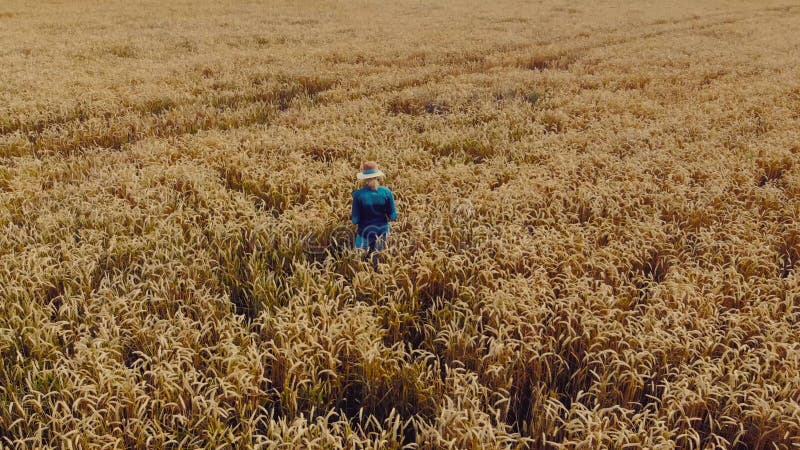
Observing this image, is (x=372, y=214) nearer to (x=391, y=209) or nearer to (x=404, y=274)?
(x=391, y=209)

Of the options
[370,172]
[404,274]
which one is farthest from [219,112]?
[404,274]

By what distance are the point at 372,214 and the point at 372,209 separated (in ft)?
0.21

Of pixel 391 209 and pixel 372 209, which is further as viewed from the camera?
pixel 391 209

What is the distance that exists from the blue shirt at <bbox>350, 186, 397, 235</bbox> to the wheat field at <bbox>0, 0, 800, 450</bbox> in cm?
27

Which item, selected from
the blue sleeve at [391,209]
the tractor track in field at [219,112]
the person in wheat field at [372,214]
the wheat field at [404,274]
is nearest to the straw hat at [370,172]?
the person in wheat field at [372,214]

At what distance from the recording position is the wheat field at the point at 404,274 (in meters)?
3.61

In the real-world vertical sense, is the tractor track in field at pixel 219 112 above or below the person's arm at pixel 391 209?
above

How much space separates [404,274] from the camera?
16.8 feet

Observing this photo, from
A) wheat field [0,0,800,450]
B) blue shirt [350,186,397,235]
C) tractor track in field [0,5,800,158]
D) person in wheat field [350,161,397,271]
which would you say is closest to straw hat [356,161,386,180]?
person in wheat field [350,161,397,271]

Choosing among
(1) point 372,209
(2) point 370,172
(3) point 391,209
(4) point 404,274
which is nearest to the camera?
(4) point 404,274

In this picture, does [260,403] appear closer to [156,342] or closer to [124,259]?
[156,342]

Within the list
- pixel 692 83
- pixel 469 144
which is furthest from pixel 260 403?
pixel 692 83

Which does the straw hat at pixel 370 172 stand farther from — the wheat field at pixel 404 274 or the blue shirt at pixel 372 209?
the wheat field at pixel 404 274

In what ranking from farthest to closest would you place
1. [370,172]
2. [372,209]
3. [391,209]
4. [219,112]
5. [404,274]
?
[219,112]
[391,209]
[372,209]
[370,172]
[404,274]
